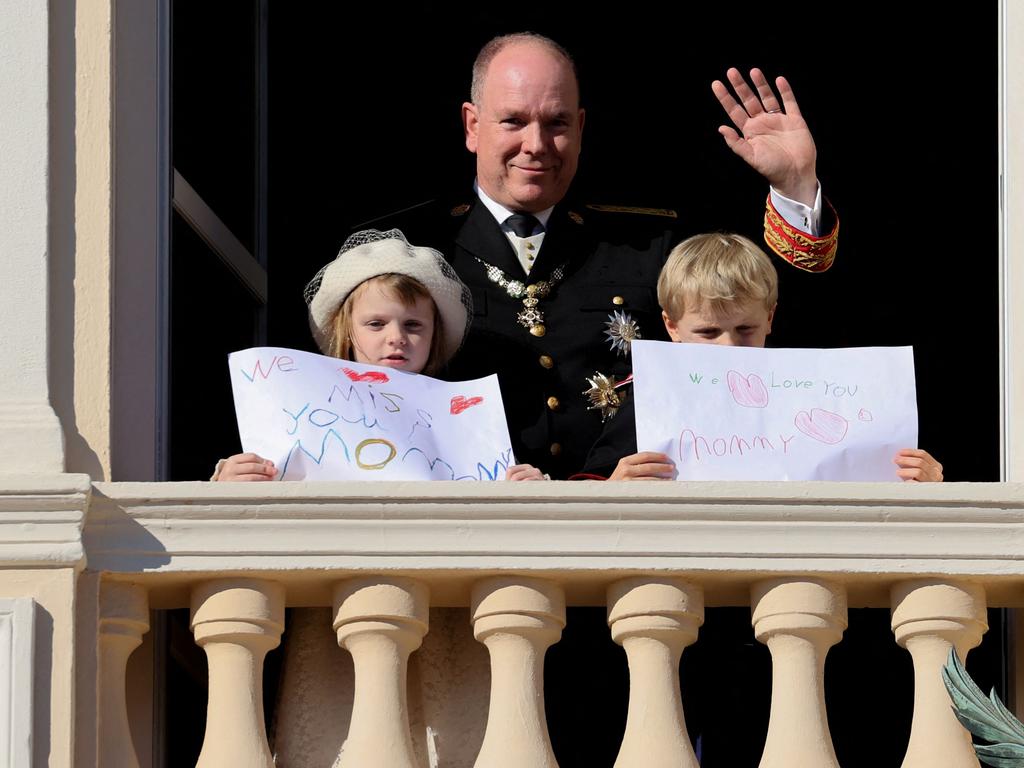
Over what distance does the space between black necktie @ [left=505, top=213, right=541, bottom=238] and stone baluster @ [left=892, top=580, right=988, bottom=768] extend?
1.44m

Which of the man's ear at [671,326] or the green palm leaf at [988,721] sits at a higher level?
the man's ear at [671,326]

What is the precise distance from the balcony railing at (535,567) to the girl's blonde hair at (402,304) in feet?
2.01

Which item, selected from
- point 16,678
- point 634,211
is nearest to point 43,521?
point 16,678

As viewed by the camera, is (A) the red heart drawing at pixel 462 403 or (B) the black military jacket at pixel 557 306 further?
(B) the black military jacket at pixel 557 306

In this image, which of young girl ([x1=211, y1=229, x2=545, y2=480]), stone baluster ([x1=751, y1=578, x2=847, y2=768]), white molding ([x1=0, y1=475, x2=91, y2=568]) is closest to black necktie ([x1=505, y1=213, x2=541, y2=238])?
young girl ([x1=211, y1=229, x2=545, y2=480])

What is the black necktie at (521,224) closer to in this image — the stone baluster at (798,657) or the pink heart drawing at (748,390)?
the pink heart drawing at (748,390)

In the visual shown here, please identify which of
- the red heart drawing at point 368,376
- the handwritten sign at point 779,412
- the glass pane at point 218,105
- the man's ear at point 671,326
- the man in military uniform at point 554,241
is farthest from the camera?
the glass pane at point 218,105

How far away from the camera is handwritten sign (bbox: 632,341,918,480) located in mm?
4965

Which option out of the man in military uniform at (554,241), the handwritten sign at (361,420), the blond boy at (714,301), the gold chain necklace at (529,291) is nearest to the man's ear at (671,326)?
the blond boy at (714,301)

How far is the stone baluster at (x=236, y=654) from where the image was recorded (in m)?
4.72

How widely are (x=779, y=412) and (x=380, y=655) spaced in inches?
31.8

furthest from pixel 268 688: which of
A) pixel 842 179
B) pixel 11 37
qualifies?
pixel 842 179

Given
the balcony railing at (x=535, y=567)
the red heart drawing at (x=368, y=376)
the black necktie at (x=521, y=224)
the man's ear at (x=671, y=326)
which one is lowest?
the balcony railing at (x=535, y=567)

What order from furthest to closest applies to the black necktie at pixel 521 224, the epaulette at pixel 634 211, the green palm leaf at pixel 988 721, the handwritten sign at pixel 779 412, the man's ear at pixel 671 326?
the epaulette at pixel 634 211, the black necktie at pixel 521 224, the man's ear at pixel 671 326, the handwritten sign at pixel 779 412, the green palm leaf at pixel 988 721
